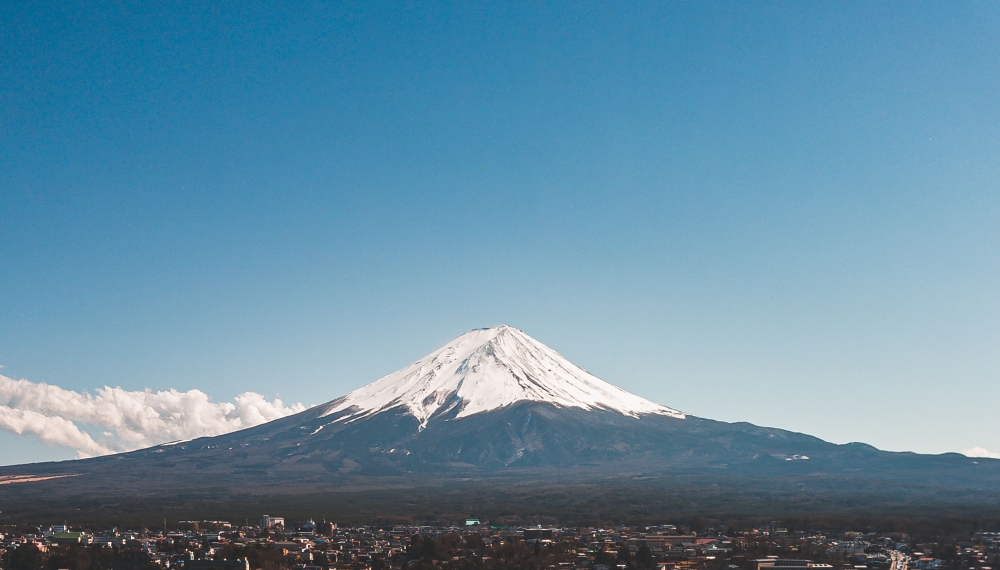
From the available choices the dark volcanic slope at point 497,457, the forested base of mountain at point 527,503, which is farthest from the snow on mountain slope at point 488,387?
the forested base of mountain at point 527,503

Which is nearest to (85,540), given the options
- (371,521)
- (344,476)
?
(371,521)

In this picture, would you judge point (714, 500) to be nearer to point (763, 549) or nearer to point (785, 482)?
point (785, 482)

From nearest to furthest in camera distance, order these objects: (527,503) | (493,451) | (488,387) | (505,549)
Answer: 1. (505,549)
2. (527,503)
3. (493,451)
4. (488,387)

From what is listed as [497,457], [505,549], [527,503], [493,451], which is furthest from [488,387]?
[505,549]

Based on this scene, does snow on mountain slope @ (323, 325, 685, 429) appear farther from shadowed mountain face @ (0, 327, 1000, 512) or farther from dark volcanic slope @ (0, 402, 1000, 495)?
dark volcanic slope @ (0, 402, 1000, 495)

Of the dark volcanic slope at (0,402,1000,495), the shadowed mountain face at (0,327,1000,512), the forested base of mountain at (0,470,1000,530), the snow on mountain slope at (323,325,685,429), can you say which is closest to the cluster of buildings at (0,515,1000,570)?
the forested base of mountain at (0,470,1000,530)

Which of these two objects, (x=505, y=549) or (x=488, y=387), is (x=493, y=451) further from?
(x=505, y=549)

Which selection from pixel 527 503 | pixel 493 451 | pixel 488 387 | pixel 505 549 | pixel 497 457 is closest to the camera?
pixel 505 549
